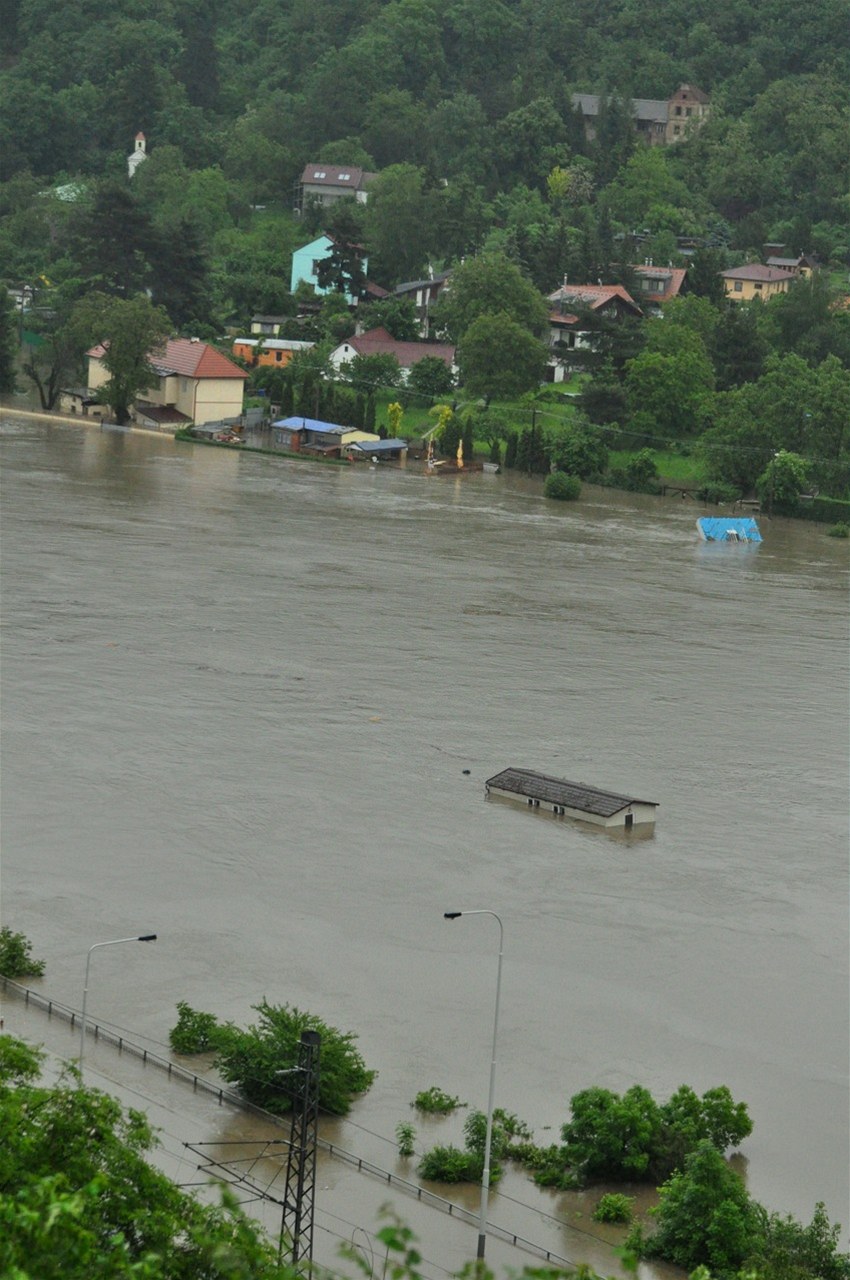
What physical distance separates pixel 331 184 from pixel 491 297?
1720cm

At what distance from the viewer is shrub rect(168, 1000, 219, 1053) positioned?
12023 millimetres

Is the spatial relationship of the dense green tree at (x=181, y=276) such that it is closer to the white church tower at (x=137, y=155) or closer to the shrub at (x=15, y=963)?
the white church tower at (x=137, y=155)

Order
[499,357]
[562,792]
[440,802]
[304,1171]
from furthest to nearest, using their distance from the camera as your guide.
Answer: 1. [499,357]
2. [562,792]
3. [440,802]
4. [304,1171]

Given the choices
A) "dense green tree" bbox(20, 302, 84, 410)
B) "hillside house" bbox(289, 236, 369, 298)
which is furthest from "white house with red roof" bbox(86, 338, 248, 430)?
"hillside house" bbox(289, 236, 369, 298)

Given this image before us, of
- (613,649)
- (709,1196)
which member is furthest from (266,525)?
(709,1196)

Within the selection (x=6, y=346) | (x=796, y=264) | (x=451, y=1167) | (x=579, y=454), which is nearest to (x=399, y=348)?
(x=579, y=454)

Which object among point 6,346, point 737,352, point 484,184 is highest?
point 484,184

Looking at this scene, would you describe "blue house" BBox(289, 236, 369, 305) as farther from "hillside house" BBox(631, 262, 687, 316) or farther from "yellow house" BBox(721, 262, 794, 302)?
"yellow house" BBox(721, 262, 794, 302)

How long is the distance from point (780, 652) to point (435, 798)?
8.32 metres

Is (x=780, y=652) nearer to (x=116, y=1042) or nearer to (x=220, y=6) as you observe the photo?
(x=116, y=1042)

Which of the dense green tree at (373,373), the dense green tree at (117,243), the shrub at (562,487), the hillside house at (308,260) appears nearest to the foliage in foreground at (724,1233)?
the shrub at (562,487)

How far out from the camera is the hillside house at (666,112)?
65.2 metres

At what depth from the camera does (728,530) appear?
33.3m

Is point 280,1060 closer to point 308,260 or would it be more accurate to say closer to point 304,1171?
point 304,1171
